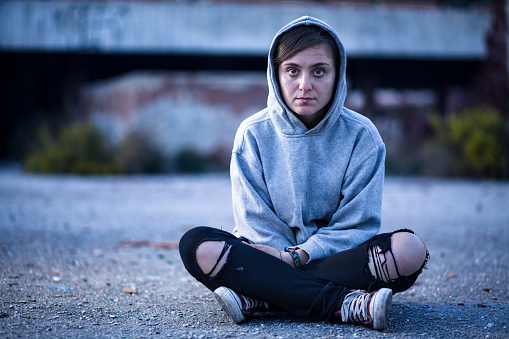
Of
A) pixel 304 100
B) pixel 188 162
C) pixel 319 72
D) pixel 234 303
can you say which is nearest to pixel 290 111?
pixel 304 100

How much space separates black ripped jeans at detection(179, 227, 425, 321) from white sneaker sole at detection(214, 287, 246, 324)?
0.05m

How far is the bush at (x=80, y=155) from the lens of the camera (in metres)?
11.9

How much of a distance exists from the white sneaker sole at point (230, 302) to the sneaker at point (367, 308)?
0.44 metres

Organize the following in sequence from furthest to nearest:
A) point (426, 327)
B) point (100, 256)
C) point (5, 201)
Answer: point (5, 201), point (100, 256), point (426, 327)

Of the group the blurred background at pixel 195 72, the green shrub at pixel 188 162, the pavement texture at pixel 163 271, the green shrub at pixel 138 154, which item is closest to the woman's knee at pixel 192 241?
the pavement texture at pixel 163 271

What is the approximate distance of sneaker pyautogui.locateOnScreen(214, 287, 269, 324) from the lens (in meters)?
2.54

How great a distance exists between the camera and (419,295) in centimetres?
327

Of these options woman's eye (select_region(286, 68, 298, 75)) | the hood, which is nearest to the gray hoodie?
the hood

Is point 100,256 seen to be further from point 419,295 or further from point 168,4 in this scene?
point 168,4

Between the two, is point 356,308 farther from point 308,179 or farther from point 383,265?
point 308,179

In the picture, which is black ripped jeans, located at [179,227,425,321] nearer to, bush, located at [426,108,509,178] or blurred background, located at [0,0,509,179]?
bush, located at [426,108,509,178]

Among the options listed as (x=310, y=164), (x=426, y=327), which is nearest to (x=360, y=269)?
(x=426, y=327)

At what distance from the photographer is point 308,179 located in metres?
Result: 2.79

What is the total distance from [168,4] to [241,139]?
11964 mm
